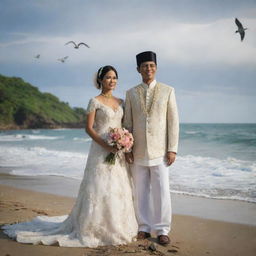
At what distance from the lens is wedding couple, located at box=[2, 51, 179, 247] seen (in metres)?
3.77

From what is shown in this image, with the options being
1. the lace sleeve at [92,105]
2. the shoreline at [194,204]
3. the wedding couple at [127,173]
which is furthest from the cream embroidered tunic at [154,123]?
the shoreline at [194,204]

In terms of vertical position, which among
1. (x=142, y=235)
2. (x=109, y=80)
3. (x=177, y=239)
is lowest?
(x=177, y=239)

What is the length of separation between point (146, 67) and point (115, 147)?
1.03 meters

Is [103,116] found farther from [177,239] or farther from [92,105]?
[177,239]

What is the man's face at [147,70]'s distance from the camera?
396 cm

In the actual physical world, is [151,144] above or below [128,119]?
below

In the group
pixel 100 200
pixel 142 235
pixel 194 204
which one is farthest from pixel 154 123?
pixel 194 204

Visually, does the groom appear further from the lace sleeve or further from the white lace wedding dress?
the lace sleeve

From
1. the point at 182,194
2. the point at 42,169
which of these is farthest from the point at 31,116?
the point at 182,194

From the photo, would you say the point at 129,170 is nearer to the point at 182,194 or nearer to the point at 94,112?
the point at 94,112

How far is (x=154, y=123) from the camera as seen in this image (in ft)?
12.9

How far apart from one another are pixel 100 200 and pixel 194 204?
9.49 ft

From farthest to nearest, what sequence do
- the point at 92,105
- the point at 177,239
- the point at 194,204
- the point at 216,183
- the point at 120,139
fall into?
the point at 216,183, the point at 194,204, the point at 177,239, the point at 92,105, the point at 120,139

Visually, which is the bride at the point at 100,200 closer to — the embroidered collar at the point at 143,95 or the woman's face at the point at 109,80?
the woman's face at the point at 109,80
